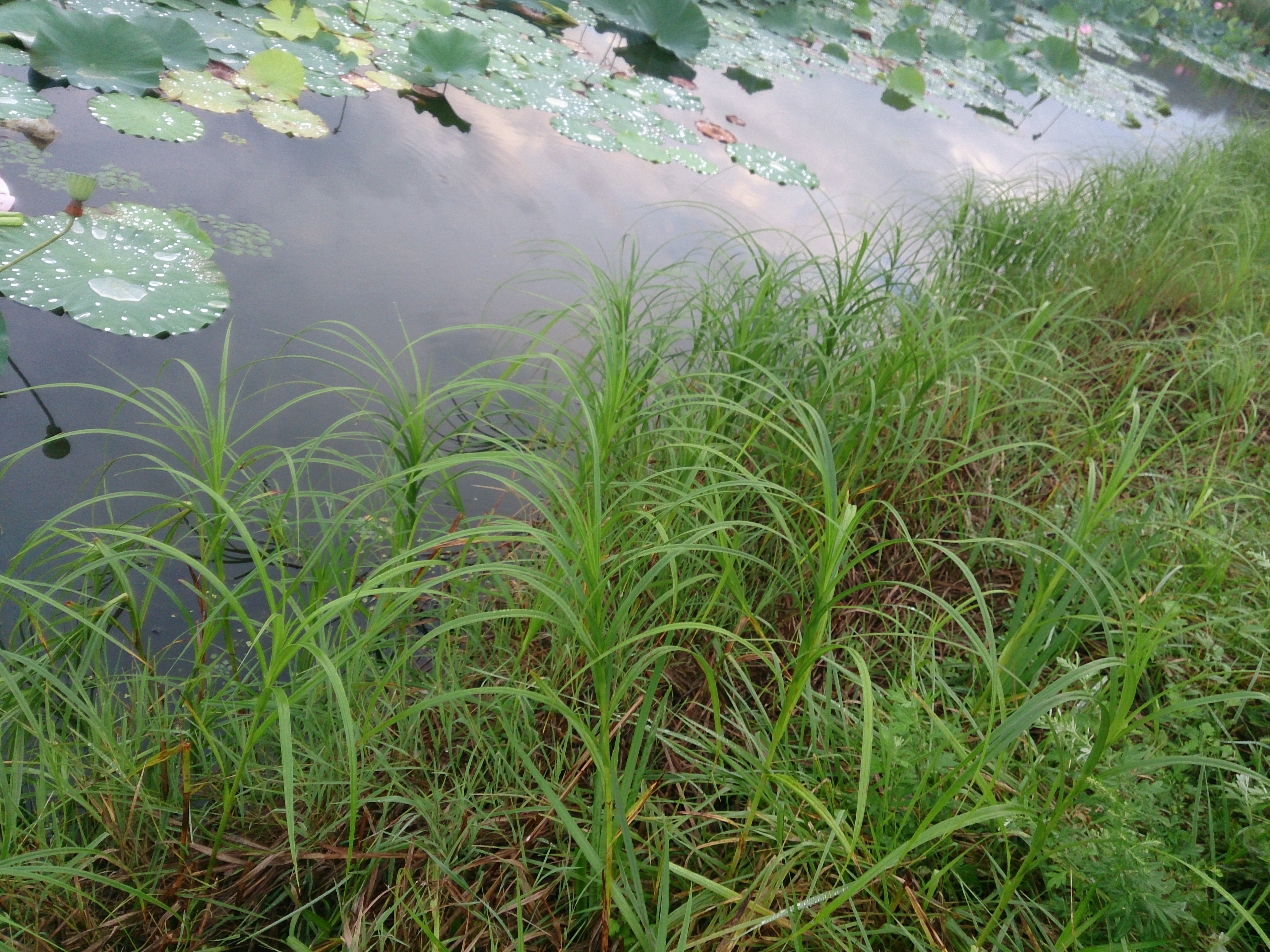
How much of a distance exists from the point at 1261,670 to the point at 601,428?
1164 mm

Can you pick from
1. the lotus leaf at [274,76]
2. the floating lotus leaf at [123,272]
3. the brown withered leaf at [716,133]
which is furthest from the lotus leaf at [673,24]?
the floating lotus leaf at [123,272]

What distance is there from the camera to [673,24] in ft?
13.2

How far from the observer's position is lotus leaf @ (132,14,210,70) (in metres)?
2.54

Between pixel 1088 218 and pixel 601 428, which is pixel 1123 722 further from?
pixel 1088 218

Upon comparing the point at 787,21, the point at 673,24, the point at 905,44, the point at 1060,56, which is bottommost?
the point at 673,24

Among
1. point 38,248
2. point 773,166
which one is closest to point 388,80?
point 773,166

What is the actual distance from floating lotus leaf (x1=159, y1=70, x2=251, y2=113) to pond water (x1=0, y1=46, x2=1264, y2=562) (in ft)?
0.28

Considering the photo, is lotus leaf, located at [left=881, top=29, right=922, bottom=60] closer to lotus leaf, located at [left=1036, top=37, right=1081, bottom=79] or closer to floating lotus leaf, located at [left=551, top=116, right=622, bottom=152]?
lotus leaf, located at [left=1036, top=37, right=1081, bottom=79]

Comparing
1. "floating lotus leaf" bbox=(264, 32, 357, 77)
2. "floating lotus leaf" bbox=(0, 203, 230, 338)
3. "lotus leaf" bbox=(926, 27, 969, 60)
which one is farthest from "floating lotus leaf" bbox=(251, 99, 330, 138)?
"lotus leaf" bbox=(926, 27, 969, 60)

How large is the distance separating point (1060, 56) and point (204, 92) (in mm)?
6588

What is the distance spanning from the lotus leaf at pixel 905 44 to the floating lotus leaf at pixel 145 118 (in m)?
4.71

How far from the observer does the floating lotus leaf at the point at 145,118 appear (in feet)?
7.37

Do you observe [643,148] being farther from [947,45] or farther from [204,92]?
[947,45]

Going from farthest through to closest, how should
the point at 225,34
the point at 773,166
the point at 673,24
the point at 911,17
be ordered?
1. the point at 911,17
2. the point at 673,24
3. the point at 773,166
4. the point at 225,34
